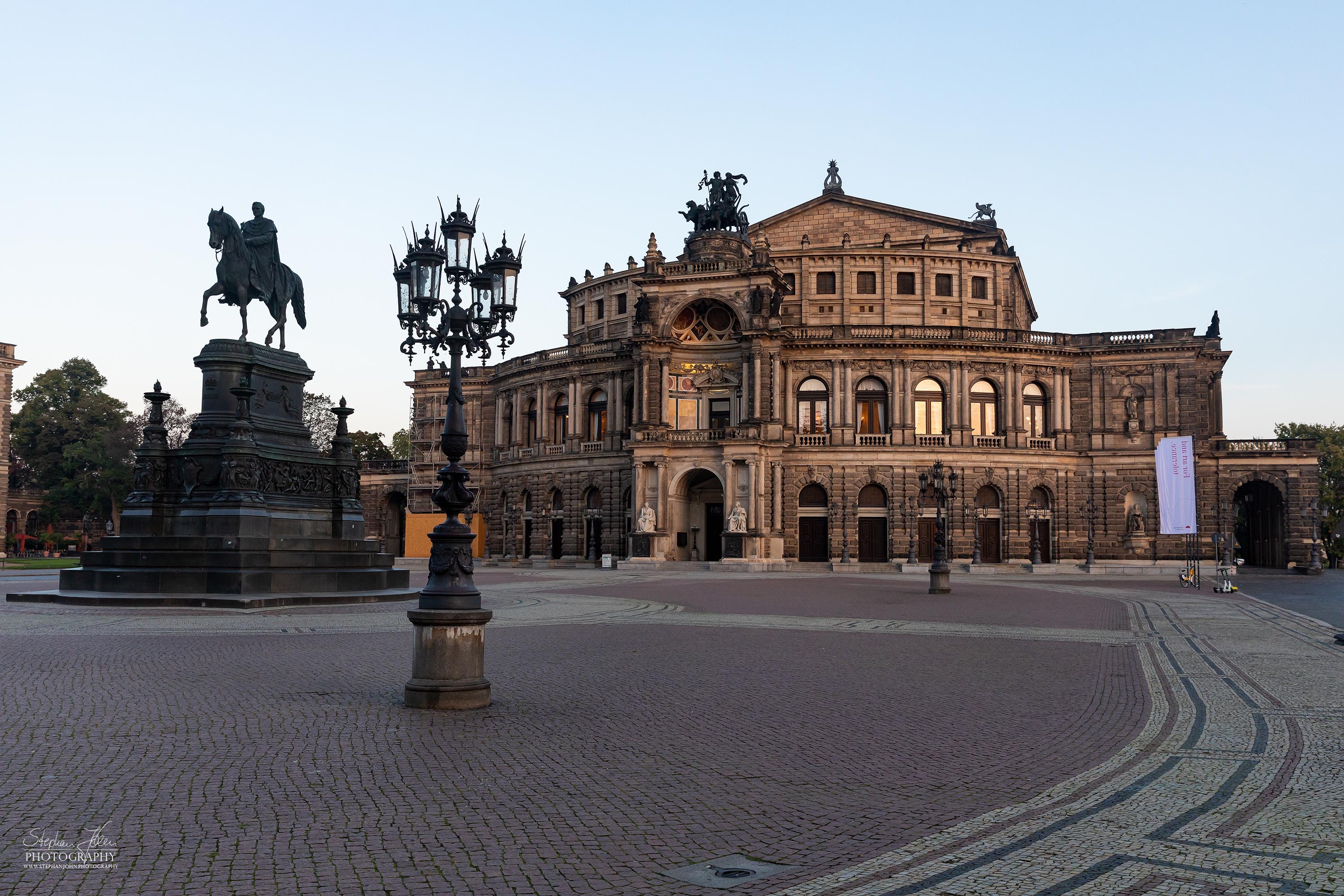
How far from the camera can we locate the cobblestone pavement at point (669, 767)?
18.5 feet

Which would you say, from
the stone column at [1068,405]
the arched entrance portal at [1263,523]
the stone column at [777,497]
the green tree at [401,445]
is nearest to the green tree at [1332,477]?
the arched entrance portal at [1263,523]

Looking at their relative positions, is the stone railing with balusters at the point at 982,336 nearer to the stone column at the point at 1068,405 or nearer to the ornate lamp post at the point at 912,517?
the stone column at the point at 1068,405

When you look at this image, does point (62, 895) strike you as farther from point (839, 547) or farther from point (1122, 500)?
point (1122, 500)

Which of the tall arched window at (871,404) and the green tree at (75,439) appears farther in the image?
the green tree at (75,439)

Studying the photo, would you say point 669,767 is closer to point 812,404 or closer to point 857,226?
point 812,404

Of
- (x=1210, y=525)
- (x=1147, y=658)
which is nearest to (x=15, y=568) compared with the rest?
(x=1147, y=658)

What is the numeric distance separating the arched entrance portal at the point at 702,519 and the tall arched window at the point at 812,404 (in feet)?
20.9

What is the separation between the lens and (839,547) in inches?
2377

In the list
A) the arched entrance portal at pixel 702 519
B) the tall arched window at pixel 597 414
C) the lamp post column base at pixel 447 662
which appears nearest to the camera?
the lamp post column base at pixel 447 662

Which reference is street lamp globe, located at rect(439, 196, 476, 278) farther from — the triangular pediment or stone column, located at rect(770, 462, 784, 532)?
the triangular pediment

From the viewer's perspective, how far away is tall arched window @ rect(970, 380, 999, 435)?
6191 cm

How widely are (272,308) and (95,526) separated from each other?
76658mm

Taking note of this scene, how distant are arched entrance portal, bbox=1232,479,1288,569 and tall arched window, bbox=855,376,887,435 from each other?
849 inches

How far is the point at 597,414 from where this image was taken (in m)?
67.4
